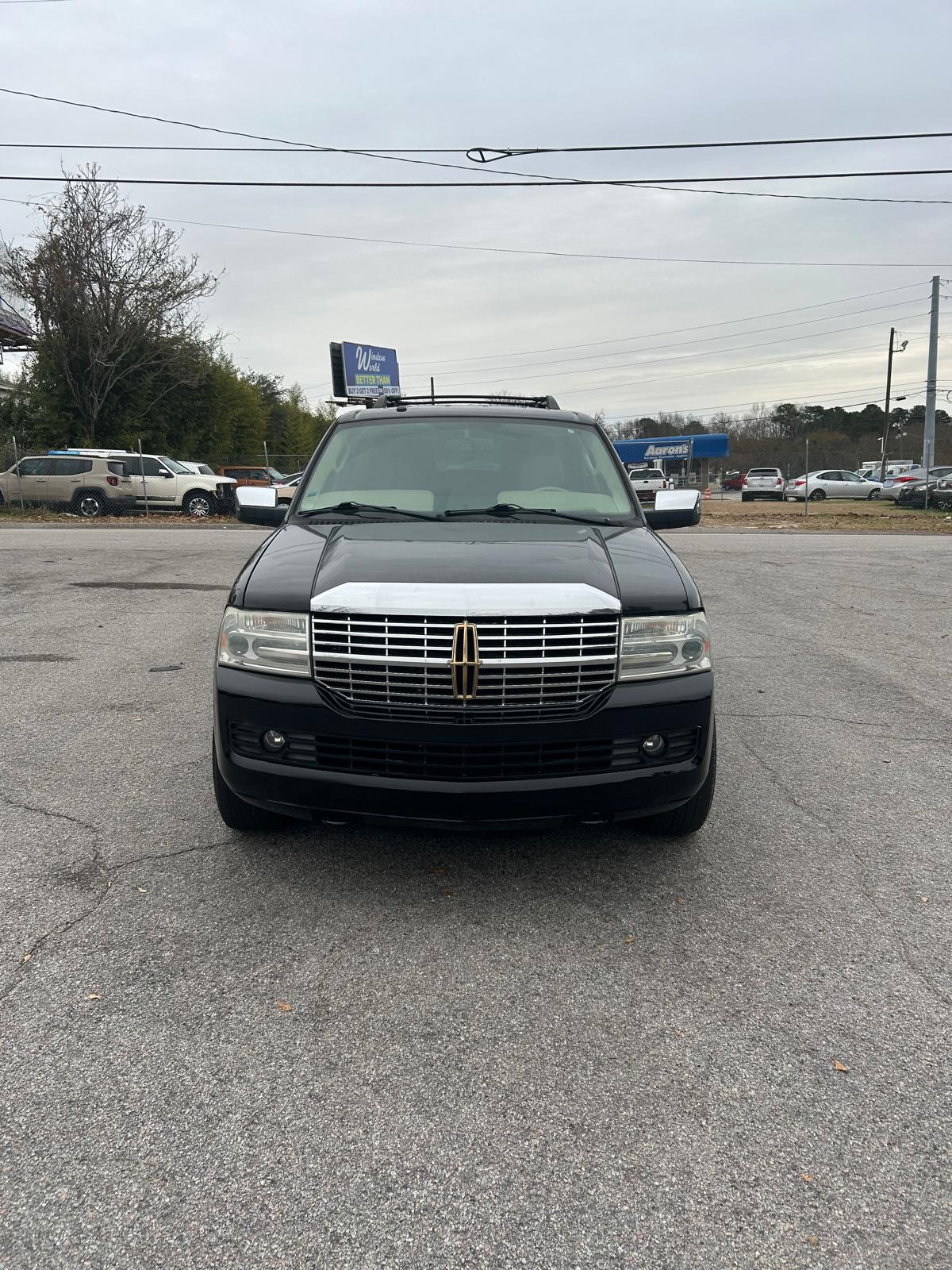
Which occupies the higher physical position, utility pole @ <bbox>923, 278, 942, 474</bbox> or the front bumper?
utility pole @ <bbox>923, 278, 942, 474</bbox>

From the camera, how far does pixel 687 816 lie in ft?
11.7

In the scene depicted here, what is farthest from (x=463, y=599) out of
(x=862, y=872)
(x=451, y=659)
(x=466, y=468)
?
(x=862, y=872)

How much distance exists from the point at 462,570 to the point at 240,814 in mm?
1348

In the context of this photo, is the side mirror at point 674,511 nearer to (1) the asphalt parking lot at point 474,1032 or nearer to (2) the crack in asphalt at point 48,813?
(1) the asphalt parking lot at point 474,1032

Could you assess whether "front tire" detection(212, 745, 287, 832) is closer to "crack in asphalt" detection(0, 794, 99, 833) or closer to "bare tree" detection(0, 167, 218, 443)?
"crack in asphalt" detection(0, 794, 99, 833)

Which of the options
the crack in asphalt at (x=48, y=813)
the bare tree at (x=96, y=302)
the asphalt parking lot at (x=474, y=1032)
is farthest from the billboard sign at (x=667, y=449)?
the crack in asphalt at (x=48, y=813)

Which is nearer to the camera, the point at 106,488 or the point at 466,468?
the point at 466,468

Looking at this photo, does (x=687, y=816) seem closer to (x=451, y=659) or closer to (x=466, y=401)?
(x=451, y=659)

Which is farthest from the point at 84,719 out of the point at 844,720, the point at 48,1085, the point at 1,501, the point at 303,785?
the point at 1,501

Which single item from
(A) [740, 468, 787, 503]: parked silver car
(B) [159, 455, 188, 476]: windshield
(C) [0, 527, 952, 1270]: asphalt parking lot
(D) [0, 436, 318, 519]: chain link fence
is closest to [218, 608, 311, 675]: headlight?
(C) [0, 527, 952, 1270]: asphalt parking lot

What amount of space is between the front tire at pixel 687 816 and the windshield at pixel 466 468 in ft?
4.47

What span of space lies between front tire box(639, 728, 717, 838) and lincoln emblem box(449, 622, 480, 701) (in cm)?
98

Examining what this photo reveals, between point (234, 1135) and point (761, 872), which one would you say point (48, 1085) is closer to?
point (234, 1135)

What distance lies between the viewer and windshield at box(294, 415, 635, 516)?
4270 mm
